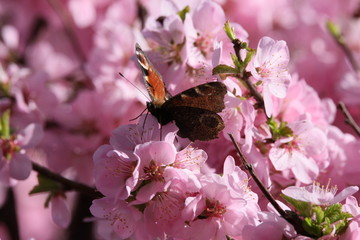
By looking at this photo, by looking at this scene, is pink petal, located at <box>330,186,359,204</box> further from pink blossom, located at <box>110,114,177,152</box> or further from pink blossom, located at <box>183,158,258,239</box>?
pink blossom, located at <box>110,114,177,152</box>

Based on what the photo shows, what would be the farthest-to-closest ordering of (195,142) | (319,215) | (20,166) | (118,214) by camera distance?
(20,166) → (195,142) → (118,214) → (319,215)

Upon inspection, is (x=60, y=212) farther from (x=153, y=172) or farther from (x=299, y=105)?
(x=299, y=105)

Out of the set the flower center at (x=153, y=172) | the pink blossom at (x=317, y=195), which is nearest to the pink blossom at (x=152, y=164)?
the flower center at (x=153, y=172)

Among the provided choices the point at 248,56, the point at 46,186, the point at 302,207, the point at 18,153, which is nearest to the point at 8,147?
the point at 18,153

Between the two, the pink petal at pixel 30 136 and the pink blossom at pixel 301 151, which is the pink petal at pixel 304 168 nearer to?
the pink blossom at pixel 301 151

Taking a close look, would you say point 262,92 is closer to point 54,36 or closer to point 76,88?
point 76,88

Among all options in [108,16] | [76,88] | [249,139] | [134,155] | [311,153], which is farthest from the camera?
[108,16]

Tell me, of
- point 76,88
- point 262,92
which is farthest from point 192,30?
point 76,88
